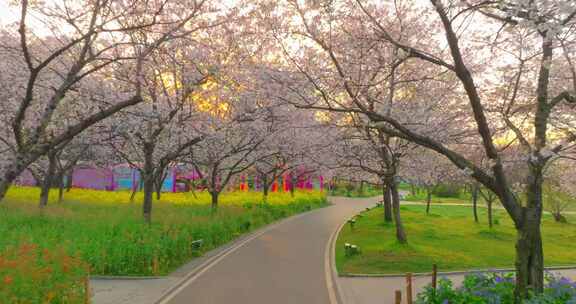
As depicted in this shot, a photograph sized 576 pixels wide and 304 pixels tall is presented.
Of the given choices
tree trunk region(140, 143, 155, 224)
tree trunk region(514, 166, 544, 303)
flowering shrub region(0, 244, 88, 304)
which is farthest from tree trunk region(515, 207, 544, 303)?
A: tree trunk region(140, 143, 155, 224)

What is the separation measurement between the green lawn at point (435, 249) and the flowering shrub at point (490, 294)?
4408mm

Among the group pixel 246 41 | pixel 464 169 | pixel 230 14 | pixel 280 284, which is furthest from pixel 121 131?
pixel 464 169

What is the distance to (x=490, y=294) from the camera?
25.6ft

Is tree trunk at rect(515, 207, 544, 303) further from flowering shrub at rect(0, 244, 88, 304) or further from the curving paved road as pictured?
flowering shrub at rect(0, 244, 88, 304)

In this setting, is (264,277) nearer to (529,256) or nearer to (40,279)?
(40,279)

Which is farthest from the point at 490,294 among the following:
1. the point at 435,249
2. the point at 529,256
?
the point at 435,249

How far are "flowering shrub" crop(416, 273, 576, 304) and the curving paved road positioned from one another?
2.57 m

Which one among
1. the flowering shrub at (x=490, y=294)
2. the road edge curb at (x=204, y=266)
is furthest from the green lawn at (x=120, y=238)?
the flowering shrub at (x=490, y=294)

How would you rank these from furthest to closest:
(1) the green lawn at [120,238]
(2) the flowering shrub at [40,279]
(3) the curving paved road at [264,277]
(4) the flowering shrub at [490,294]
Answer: (1) the green lawn at [120,238], (3) the curving paved road at [264,277], (4) the flowering shrub at [490,294], (2) the flowering shrub at [40,279]

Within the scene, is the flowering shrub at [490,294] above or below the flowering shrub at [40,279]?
below

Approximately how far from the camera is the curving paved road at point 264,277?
9.28 meters

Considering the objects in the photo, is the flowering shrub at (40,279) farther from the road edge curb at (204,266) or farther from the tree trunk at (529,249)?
the tree trunk at (529,249)

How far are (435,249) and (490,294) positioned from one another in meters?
9.44

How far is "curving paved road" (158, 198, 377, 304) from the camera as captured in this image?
928 centimetres
